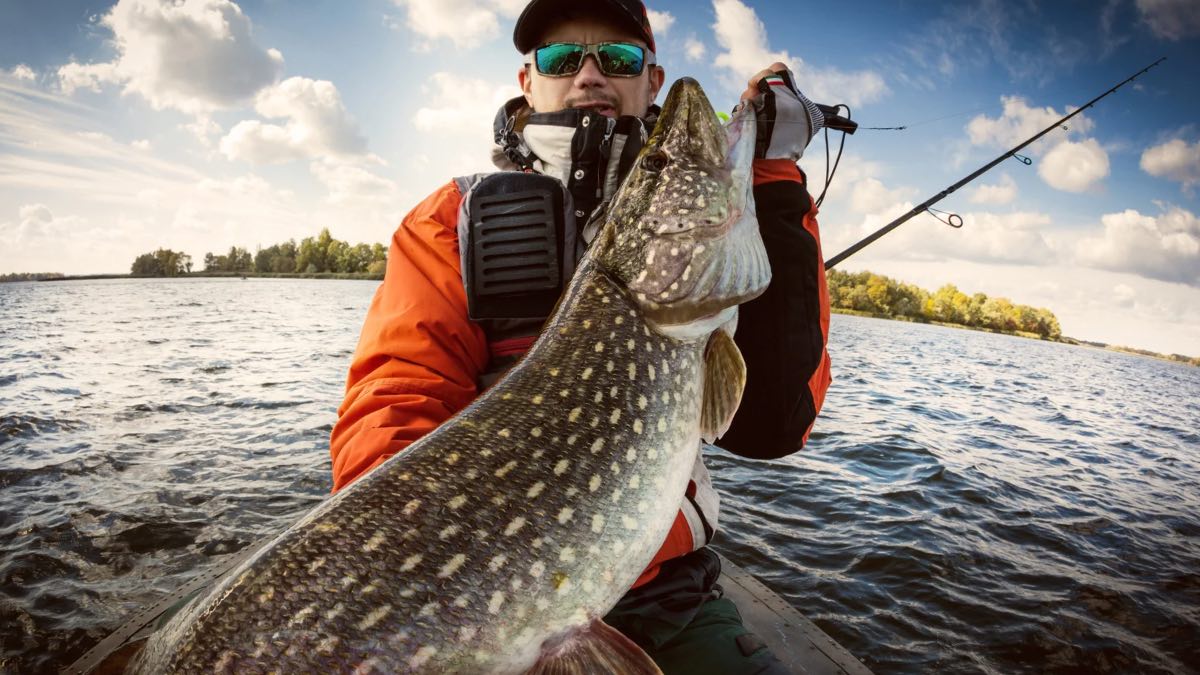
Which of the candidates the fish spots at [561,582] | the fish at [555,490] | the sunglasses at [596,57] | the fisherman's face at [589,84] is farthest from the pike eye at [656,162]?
the fish spots at [561,582]

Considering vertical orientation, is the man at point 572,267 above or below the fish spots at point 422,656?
above

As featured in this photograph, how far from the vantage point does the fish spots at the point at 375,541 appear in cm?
135

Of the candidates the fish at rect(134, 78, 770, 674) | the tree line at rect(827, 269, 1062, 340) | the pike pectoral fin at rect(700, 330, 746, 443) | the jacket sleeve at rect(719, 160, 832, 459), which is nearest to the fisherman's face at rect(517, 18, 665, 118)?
the fish at rect(134, 78, 770, 674)

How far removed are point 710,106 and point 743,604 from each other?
305 centimetres

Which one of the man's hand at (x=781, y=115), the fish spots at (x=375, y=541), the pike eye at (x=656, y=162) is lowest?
the fish spots at (x=375, y=541)

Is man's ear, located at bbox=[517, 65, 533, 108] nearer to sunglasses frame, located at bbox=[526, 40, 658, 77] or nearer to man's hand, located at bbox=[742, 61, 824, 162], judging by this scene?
sunglasses frame, located at bbox=[526, 40, 658, 77]

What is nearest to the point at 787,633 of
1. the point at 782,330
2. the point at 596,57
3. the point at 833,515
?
the point at 782,330

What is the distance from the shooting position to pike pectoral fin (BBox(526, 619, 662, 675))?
59.1 inches

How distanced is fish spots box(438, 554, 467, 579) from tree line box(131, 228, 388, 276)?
106646 mm

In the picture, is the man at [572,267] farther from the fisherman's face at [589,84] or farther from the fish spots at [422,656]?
the fish spots at [422,656]

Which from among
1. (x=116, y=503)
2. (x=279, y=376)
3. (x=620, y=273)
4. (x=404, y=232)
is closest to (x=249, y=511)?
(x=116, y=503)

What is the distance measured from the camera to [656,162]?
229 cm

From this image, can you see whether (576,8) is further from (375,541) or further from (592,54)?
(375,541)

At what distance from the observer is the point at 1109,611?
558cm
